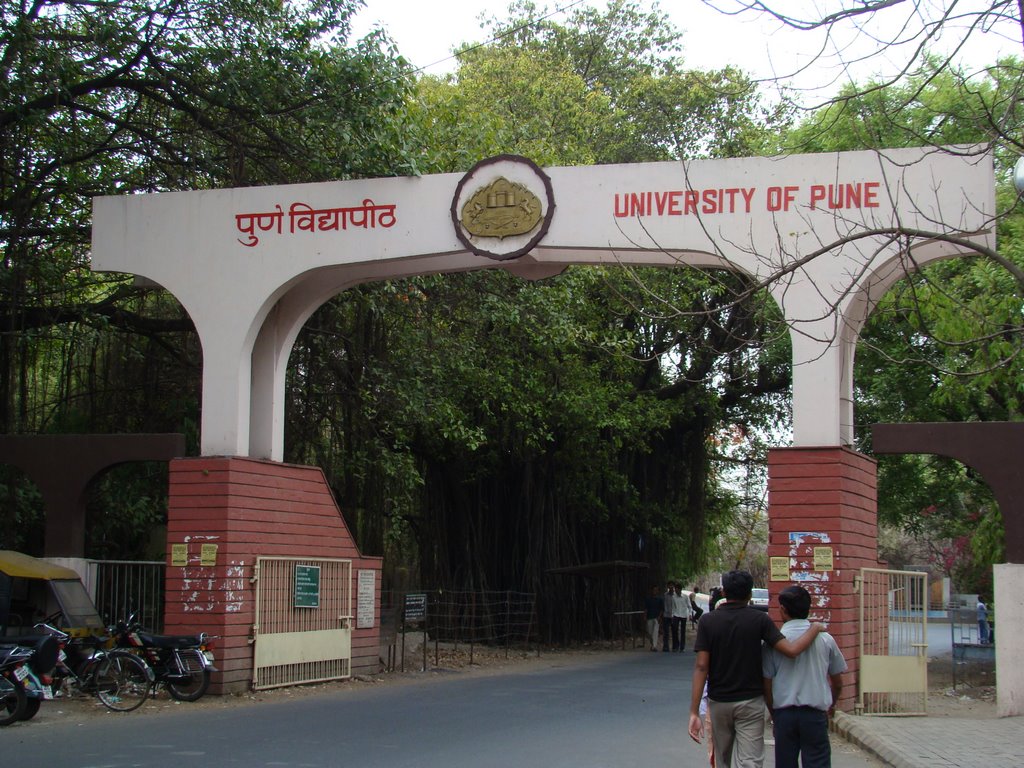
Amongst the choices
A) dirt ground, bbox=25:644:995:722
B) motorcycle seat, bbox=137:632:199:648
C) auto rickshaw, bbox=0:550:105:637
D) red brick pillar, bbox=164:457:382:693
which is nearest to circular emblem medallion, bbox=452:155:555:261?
red brick pillar, bbox=164:457:382:693

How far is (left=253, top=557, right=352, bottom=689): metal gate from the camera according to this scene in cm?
1388

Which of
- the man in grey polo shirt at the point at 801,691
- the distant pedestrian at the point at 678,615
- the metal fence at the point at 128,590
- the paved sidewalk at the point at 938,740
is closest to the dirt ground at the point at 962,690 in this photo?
the paved sidewalk at the point at 938,740

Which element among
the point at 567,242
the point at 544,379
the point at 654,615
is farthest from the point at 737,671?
the point at 654,615

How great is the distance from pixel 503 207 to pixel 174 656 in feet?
19.5

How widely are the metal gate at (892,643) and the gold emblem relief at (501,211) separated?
5069mm

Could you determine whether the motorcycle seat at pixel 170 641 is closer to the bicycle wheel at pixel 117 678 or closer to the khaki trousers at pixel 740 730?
the bicycle wheel at pixel 117 678

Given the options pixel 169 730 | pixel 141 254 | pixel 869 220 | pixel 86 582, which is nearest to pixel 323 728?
pixel 169 730

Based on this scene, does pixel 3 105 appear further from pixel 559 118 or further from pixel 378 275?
pixel 559 118

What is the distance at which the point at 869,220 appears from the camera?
1216 cm

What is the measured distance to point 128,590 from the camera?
1583 cm

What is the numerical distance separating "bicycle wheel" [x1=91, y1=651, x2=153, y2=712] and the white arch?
2536mm

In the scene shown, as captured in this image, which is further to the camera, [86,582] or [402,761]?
[86,582]

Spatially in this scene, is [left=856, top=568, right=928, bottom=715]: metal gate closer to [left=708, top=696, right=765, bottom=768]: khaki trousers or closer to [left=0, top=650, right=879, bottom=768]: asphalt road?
[left=0, top=650, right=879, bottom=768]: asphalt road

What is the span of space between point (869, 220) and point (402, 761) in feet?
22.9
